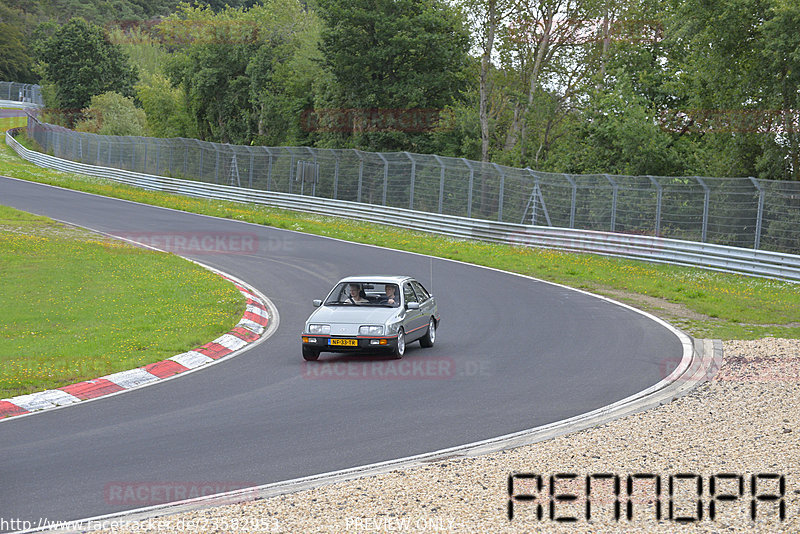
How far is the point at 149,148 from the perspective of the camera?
4934cm

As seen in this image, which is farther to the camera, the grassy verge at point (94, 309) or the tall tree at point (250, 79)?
the tall tree at point (250, 79)

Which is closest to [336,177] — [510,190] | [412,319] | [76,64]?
[510,190]

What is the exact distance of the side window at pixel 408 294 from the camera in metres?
14.8

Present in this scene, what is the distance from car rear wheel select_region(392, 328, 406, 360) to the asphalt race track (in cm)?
28

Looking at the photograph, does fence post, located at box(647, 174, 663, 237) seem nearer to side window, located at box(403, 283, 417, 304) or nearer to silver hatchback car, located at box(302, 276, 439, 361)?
silver hatchback car, located at box(302, 276, 439, 361)

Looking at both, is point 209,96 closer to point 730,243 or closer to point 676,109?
point 676,109

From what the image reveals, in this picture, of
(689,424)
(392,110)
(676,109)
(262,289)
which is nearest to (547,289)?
(262,289)

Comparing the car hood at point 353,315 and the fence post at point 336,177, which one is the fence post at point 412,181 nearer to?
the fence post at point 336,177

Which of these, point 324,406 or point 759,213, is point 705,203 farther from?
point 324,406

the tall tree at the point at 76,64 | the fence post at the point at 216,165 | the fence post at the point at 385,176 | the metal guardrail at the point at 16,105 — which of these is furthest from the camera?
the metal guardrail at the point at 16,105

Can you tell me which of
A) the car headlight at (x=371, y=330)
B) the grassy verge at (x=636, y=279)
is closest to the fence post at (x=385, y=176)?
the grassy verge at (x=636, y=279)

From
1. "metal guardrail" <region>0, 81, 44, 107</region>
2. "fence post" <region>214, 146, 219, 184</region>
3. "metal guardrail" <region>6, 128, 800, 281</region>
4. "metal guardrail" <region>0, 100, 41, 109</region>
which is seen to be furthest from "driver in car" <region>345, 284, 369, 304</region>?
"metal guardrail" <region>0, 81, 44, 107</region>

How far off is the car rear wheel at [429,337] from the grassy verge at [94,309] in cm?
370

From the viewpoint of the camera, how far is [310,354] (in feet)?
44.4
